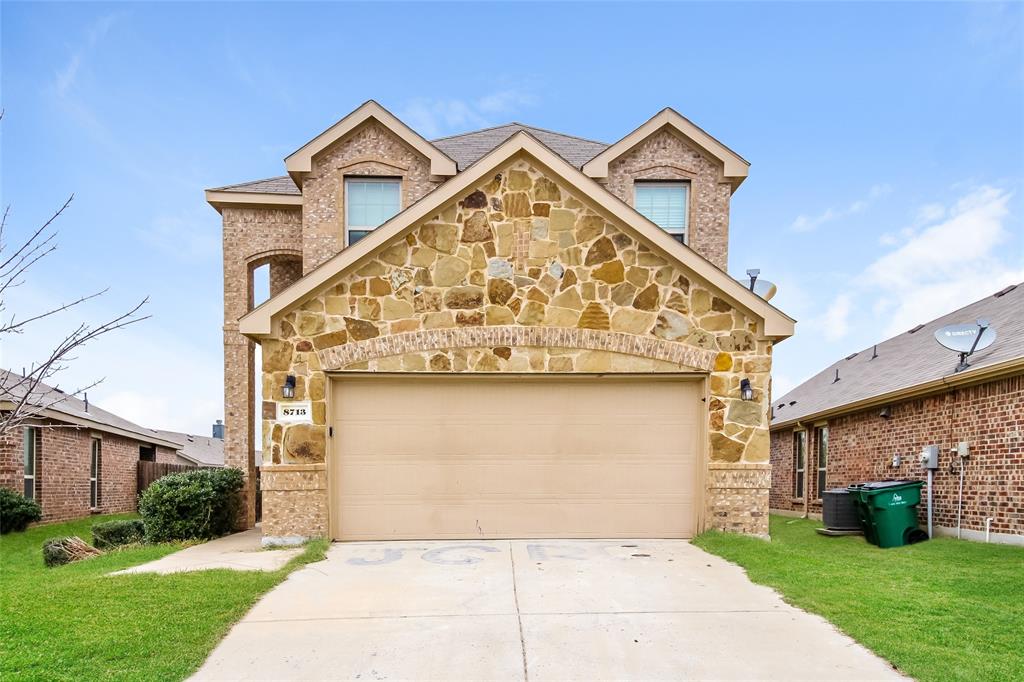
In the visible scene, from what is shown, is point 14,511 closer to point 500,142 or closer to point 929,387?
point 500,142

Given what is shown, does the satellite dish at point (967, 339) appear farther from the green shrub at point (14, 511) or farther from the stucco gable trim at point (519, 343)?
the green shrub at point (14, 511)

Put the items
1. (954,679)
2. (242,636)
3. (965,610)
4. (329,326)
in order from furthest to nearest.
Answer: (329,326) → (965,610) → (242,636) → (954,679)

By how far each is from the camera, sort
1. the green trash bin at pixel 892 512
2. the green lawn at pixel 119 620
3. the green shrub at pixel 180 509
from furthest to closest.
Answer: the green trash bin at pixel 892 512 < the green shrub at pixel 180 509 < the green lawn at pixel 119 620

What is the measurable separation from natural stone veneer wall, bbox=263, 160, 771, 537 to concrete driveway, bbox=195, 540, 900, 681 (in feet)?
7.35

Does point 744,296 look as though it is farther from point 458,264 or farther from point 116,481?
point 116,481

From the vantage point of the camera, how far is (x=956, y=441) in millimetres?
11234

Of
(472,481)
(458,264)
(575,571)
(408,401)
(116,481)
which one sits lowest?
(116,481)

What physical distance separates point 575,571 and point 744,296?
15.3 feet

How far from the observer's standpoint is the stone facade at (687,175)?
468 inches

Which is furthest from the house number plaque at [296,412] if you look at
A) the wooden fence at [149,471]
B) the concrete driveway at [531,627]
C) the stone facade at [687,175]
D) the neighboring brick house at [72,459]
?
the wooden fence at [149,471]

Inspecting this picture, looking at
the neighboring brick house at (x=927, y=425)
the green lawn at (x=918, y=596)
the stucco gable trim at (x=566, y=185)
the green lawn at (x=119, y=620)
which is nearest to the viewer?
the green lawn at (x=119, y=620)

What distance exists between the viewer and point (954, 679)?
14.6 feet

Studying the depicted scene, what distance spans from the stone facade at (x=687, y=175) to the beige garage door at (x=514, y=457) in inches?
150

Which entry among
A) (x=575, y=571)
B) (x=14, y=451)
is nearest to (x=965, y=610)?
(x=575, y=571)
